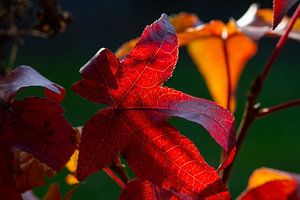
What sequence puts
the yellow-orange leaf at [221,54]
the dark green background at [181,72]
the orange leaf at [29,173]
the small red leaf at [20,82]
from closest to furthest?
the small red leaf at [20,82], the orange leaf at [29,173], the yellow-orange leaf at [221,54], the dark green background at [181,72]

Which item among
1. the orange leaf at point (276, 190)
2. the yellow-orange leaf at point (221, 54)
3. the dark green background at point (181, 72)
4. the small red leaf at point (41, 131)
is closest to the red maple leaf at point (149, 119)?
the small red leaf at point (41, 131)

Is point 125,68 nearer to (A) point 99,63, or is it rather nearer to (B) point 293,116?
(A) point 99,63

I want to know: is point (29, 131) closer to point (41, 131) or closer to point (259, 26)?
point (41, 131)

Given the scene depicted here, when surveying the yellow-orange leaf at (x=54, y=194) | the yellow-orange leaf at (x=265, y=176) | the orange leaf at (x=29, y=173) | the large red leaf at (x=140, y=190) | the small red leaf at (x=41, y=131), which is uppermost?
the small red leaf at (x=41, y=131)

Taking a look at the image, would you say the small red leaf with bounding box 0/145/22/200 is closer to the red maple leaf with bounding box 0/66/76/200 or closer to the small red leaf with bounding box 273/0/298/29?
the red maple leaf with bounding box 0/66/76/200

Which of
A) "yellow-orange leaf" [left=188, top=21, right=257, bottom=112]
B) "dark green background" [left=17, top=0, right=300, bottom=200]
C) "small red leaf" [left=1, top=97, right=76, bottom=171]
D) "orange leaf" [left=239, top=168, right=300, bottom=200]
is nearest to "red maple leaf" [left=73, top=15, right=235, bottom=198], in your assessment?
"small red leaf" [left=1, top=97, right=76, bottom=171]

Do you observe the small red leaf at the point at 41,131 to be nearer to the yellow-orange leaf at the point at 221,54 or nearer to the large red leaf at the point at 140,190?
the large red leaf at the point at 140,190

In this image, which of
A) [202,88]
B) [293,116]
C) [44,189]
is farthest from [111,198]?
[293,116]
